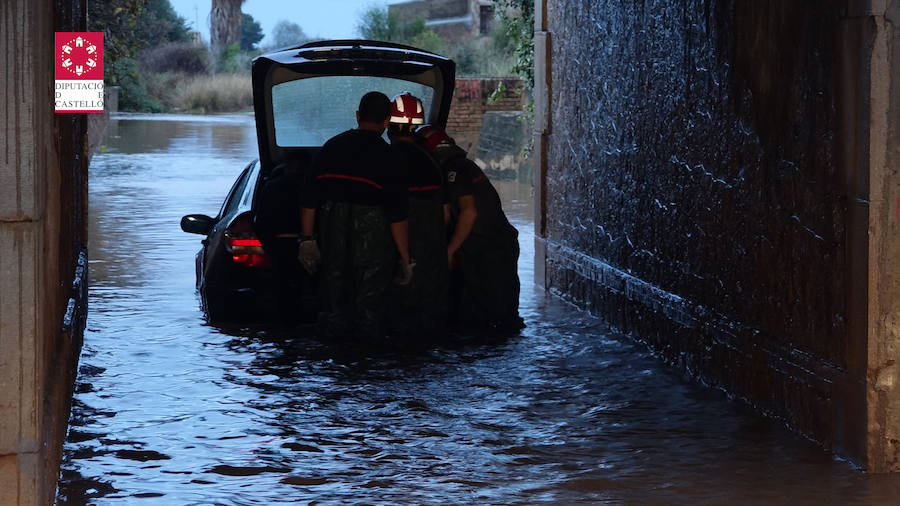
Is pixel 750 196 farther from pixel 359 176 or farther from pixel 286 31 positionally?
pixel 286 31

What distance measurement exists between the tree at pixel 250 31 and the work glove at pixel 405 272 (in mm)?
102568

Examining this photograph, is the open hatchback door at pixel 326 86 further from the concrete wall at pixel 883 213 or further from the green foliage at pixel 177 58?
the green foliage at pixel 177 58

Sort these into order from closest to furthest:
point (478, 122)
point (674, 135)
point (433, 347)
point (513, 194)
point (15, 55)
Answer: point (15, 55) < point (674, 135) < point (433, 347) < point (513, 194) < point (478, 122)

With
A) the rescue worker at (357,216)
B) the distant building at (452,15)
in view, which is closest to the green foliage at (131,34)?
the rescue worker at (357,216)

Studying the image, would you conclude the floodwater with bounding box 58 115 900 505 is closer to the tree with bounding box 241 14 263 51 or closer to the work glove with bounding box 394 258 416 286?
the work glove with bounding box 394 258 416 286

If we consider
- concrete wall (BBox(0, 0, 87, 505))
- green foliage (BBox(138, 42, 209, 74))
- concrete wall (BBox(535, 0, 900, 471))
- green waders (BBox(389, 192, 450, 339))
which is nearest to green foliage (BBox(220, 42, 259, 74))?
green foliage (BBox(138, 42, 209, 74))

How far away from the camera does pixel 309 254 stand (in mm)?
9547

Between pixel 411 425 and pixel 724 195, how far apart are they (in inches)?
90.7

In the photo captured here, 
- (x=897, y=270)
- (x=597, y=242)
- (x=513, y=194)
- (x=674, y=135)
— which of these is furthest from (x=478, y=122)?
(x=897, y=270)

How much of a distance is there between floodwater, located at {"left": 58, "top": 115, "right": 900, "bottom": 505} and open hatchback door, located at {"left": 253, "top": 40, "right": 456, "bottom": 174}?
151cm

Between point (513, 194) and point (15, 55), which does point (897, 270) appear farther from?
point (513, 194)

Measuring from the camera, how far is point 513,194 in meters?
22.1

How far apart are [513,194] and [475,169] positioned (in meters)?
12.1

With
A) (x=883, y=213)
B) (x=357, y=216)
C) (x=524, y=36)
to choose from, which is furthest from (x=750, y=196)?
(x=524, y=36)
